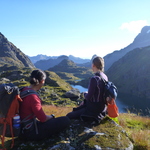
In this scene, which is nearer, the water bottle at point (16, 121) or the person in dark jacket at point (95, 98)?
the water bottle at point (16, 121)

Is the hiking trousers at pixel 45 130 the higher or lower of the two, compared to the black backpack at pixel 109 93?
lower

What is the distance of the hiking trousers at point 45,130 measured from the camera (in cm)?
499

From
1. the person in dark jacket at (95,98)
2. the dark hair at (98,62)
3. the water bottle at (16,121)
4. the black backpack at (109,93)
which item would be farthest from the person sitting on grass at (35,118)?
the dark hair at (98,62)

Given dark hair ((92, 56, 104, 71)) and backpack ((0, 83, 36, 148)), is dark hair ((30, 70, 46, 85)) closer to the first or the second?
backpack ((0, 83, 36, 148))

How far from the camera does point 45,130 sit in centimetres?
505

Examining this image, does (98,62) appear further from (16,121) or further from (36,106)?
(16,121)

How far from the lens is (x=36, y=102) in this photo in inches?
187

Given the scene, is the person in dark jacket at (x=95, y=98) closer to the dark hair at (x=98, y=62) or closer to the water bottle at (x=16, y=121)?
the dark hair at (x=98, y=62)

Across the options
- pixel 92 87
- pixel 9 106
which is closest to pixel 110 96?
pixel 92 87

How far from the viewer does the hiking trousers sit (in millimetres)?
4992

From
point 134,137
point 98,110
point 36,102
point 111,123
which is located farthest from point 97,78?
point 134,137

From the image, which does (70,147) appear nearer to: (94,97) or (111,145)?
(111,145)

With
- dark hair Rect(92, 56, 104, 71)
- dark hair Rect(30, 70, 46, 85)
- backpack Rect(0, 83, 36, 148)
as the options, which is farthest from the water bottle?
dark hair Rect(92, 56, 104, 71)

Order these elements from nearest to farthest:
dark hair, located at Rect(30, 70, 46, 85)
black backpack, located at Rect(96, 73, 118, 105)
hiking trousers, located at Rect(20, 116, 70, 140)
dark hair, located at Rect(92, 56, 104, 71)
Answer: dark hair, located at Rect(30, 70, 46, 85), hiking trousers, located at Rect(20, 116, 70, 140), black backpack, located at Rect(96, 73, 118, 105), dark hair, located at Rect(92, 56, 104, 71)
